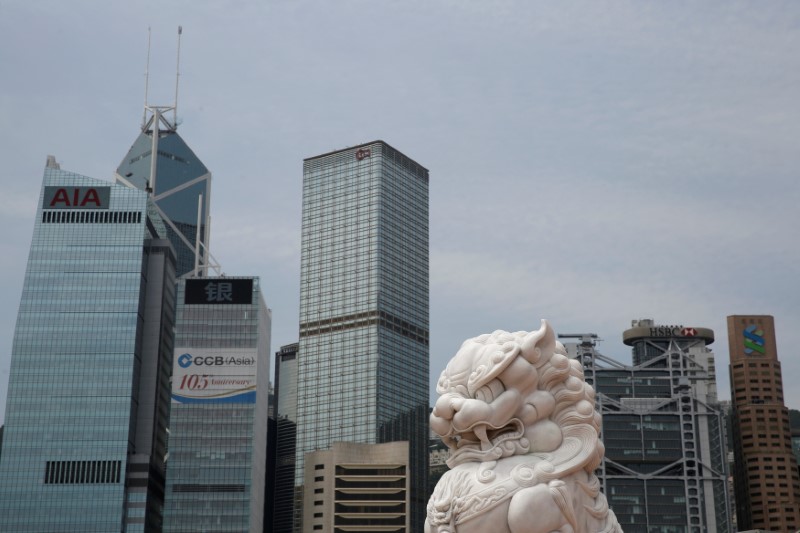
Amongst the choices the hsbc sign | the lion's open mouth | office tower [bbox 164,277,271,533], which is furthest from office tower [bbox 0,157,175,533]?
the lion's open mouth

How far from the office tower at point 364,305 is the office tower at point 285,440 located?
8.68 meters

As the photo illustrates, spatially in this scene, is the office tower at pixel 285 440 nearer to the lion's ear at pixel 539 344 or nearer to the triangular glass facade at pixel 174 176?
the triangular glass facade at pixel 174 176

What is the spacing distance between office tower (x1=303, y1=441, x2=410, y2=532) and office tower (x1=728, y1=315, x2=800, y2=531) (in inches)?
1626

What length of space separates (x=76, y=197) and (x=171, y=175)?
24.4 m

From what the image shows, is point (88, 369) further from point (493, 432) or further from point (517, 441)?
point (517, 441)

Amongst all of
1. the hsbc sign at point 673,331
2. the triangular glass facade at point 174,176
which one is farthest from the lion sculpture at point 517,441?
the hsbc sign at point 673,331

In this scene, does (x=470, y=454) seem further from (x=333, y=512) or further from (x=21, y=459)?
(x=333, y=512)

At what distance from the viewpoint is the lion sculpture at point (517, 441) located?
A: 42.7 feet

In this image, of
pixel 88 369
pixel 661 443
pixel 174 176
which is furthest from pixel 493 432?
pixel 661 443

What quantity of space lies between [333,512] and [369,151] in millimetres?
47468

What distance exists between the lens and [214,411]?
8762 cm

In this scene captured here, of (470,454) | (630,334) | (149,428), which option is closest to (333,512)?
(149,428)

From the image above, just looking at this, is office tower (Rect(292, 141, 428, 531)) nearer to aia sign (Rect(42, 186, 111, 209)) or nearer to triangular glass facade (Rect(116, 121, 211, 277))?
triangular glass facade (Rect(116, 121, 211, 277))

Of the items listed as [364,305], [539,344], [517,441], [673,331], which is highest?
[364,305]
